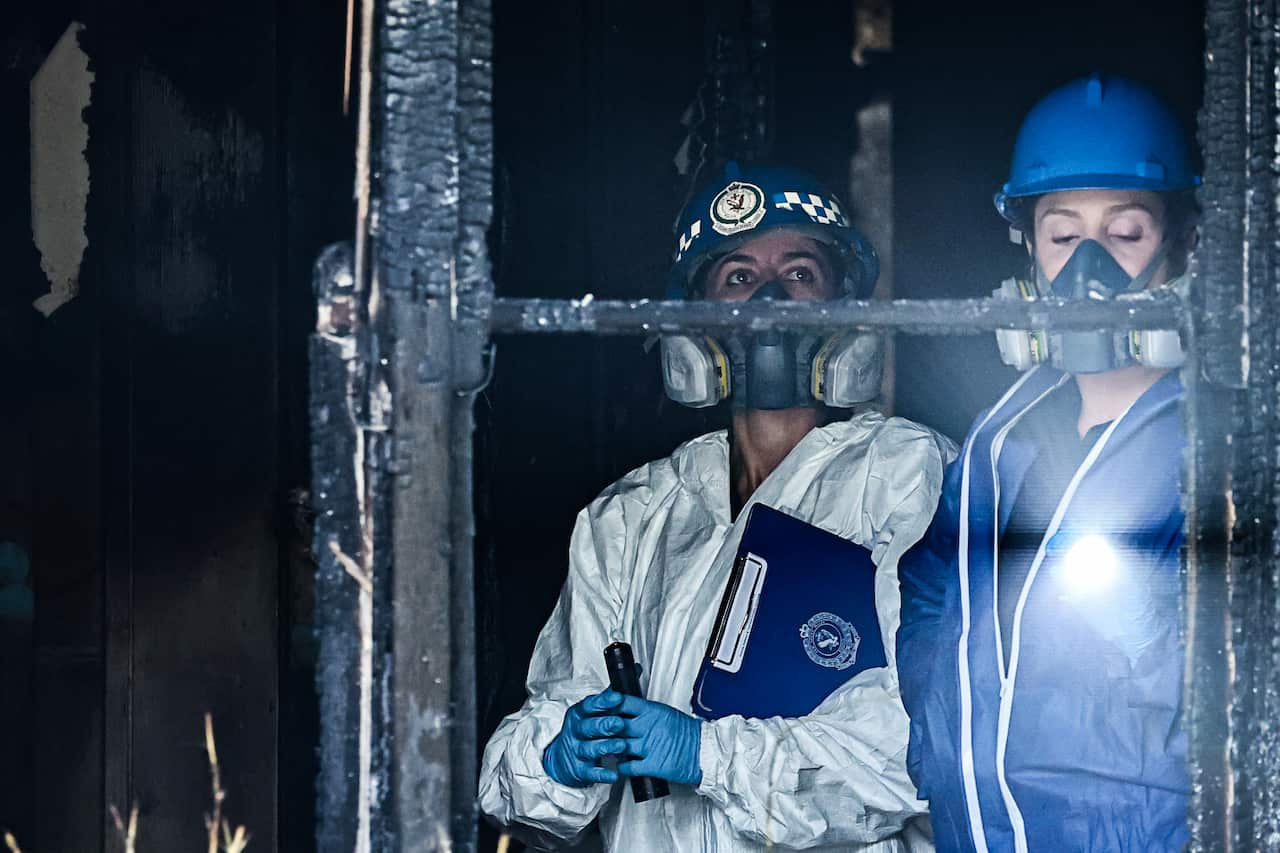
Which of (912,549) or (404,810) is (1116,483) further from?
(404,810)

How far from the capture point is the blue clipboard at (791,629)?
10.1ft

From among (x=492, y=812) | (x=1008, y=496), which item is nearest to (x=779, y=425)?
(x=1008, y=496)

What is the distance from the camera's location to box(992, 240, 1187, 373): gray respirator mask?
8.93ft

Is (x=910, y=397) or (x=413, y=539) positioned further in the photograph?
(x=910, y=397)

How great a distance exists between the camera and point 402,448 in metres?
2.43

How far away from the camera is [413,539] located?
244cm

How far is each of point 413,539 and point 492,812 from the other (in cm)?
91

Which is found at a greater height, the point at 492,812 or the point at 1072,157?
the point at 1072,157

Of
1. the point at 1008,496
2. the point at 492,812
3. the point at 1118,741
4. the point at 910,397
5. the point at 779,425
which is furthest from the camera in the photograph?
the point at 910,397

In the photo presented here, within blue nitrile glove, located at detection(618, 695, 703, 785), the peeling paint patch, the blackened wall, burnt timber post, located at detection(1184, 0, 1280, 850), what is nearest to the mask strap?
burnt timber post, located at detection(1184, 0, 1280, 850)

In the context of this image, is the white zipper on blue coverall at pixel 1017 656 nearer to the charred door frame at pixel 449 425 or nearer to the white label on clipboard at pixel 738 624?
the charred door frame at pixel 449 425

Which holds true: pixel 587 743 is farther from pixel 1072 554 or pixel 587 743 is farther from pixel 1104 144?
pixel 1104 144

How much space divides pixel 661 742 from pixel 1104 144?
3.83 feet

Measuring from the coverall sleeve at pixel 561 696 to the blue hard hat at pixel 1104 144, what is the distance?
→ 96 cm
